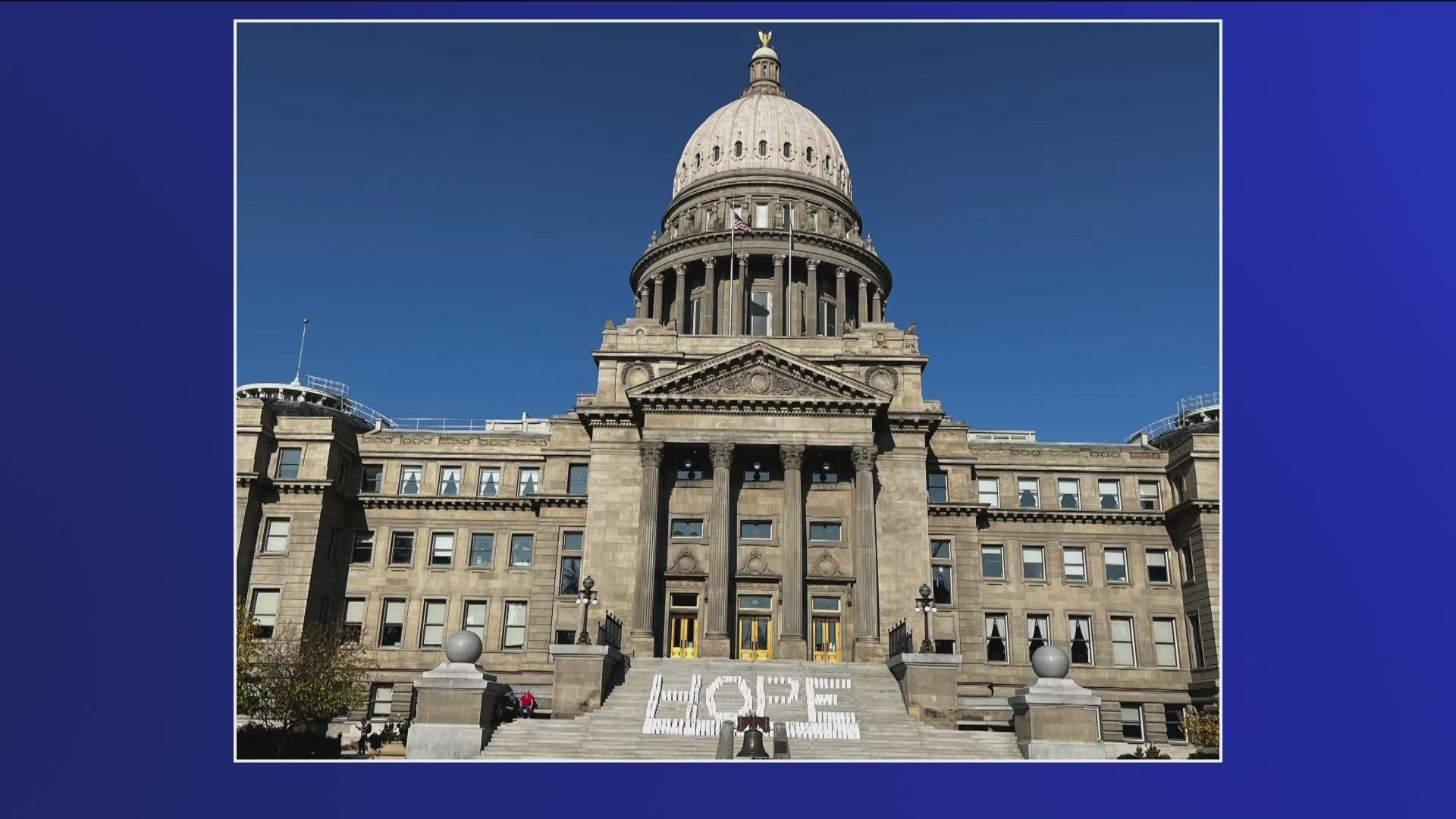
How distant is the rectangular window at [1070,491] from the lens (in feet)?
182

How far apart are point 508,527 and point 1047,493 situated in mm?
28177

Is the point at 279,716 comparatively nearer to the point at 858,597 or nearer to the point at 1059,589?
the point at 858,597

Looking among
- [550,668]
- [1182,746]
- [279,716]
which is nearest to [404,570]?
[550,668]

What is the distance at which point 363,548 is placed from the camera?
5566 centimetres

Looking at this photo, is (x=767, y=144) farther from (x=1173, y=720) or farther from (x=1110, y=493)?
(x=1173, y=720)

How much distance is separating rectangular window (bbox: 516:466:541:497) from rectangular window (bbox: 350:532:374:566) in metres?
7.94

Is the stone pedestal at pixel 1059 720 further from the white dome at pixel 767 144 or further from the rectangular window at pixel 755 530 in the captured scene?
the white dome at pixel 767 144

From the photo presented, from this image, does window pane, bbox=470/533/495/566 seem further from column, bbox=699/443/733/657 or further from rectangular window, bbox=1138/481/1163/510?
rectangular window, bbox=1138/481/1163/510

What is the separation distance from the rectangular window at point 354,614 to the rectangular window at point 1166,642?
39.5 metres

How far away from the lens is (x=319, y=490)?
2076 inches

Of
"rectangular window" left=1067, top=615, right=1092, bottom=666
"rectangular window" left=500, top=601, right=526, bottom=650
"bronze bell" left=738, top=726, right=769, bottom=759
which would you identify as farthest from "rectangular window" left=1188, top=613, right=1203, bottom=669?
"bronze bell" left=738, top=726, right=769, bottom=759

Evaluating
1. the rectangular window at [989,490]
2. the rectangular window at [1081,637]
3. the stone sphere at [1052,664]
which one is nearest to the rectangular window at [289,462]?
the rectangular window at [989,490]

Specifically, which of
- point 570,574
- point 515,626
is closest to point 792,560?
point 570,574

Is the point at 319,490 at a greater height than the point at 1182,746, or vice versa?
the point at 319,490
